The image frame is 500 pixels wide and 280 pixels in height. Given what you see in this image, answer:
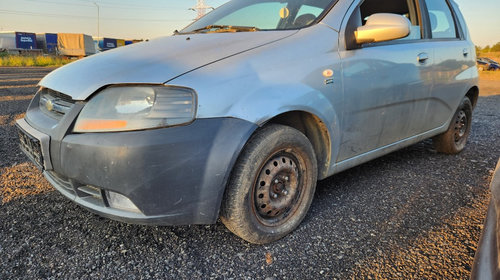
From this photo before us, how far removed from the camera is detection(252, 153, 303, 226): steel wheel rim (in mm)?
1903

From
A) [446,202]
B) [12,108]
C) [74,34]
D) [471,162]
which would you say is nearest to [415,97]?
[446,202]

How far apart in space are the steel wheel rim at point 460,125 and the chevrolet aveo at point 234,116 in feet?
4.40

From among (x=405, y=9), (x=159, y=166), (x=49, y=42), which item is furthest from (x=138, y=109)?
(x=49, y=42)

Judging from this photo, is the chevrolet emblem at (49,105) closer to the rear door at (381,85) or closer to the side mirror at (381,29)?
the rear door at (381,85)

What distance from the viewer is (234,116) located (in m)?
1.62

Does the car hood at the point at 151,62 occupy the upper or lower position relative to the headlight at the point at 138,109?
upper

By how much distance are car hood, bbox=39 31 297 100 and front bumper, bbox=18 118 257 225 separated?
0.93 ft

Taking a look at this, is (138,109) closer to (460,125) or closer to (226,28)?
(226,28)

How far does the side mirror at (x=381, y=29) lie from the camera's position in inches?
85.1

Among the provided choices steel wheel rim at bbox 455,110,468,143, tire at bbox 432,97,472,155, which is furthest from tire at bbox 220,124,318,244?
steel wheel rim at bbox 455,110,468,143

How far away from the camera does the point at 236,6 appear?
2.92m

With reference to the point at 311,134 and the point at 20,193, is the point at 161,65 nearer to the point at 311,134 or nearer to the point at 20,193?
the point at 311,134

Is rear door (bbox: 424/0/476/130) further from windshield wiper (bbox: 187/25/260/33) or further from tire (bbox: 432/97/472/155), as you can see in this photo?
windshield wiper (bbox: 187/25/260/33)

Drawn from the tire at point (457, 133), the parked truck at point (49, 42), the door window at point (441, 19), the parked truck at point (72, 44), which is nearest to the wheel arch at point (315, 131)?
the door window at point (441, 19)
